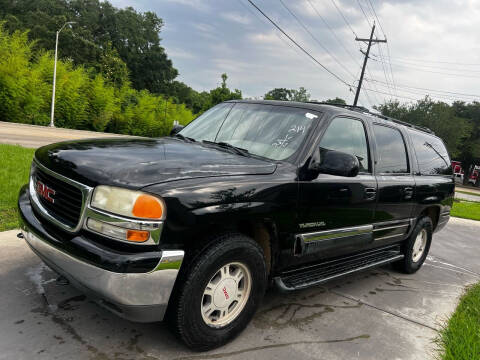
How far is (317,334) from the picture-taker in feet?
10.1

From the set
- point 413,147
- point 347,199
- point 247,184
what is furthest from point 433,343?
point 413,147

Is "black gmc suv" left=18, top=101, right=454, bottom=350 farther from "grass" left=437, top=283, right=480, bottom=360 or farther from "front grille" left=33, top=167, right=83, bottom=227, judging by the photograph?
"grass" left=437, top=283, right=480, bottom=360

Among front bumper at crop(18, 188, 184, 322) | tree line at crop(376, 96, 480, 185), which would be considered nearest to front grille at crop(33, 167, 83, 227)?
front bumper at crop(18, 188, 184, 322)

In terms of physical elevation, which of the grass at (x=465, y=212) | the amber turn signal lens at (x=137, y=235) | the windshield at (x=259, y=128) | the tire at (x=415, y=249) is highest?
the windshield at (x=259, y=128)

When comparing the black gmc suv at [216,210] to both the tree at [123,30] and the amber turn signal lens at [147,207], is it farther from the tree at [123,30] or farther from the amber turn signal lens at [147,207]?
the tree at [123,30]

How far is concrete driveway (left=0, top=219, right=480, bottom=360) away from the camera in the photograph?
250cm

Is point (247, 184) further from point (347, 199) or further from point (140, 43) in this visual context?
point (140, 43)

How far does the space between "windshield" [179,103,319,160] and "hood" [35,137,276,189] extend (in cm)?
25

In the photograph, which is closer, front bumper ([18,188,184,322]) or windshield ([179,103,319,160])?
front bumper ([18,188,184,322])

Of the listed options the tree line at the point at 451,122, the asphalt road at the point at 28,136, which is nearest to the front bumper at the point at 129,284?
the asphalt road at the point at 28,136

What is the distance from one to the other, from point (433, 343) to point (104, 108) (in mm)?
26057

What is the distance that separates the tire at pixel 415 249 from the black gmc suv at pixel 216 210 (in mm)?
879

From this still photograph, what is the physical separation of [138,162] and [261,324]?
1.64 metres

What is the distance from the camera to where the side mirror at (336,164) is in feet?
9.59
